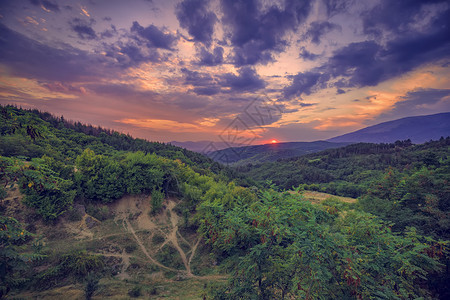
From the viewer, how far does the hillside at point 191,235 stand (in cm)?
686

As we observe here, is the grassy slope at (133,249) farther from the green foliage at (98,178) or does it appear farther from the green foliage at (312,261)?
the green foliage at (312,261)

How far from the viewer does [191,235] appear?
1014 inches

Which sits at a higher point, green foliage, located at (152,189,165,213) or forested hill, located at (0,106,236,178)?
forested hill, located at (0,106,236,178)

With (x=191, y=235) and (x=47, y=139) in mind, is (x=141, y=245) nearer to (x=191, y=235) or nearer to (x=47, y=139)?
(x=191, y=235)

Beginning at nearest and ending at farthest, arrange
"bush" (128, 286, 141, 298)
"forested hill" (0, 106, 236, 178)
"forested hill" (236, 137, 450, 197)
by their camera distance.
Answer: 1. "forested hill" (0, 106, 236, 178)
2. "bush" (128, 286, 141, 298)
3. "forested hill" (236, 137, 450, 197)

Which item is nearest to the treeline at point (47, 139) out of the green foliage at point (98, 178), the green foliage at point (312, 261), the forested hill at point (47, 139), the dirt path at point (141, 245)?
the forested hill at point (47, 139)

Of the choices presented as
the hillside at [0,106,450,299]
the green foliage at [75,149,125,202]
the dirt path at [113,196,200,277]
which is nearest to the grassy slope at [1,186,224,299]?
the dirt path at [113,196,200,277]

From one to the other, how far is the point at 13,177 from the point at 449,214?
26642mm

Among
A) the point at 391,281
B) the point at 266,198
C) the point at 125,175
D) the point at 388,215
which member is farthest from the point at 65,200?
the point at 388,215

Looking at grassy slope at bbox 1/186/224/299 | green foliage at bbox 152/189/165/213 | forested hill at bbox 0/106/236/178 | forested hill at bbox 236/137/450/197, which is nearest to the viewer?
forested hill at bbox 0/106/236/178

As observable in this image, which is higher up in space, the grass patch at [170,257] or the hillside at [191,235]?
the hillside at [191,235]

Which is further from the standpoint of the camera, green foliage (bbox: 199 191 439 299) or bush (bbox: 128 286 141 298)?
bush (bbox: 128 286 141 298)

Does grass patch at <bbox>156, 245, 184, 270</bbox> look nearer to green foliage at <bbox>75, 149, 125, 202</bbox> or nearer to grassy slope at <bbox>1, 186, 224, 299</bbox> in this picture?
grassy slope at <bbox>1, 186, 224, 299</bbox>

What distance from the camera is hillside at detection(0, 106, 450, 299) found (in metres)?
6.86
